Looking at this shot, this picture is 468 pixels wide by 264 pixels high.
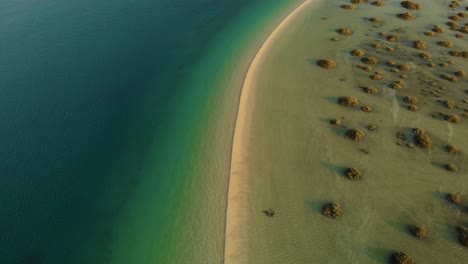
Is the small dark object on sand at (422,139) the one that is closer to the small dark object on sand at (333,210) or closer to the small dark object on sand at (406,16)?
the small dark object on sand at (333,210)

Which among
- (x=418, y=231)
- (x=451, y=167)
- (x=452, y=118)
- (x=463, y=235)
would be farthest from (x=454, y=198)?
(x=452, y=118)

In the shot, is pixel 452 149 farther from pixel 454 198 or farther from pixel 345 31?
pixel 345 31

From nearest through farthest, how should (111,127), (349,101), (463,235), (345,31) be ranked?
(463,235)
(111,127)
(349,101)
(345,31)

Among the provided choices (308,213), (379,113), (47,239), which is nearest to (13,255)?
(47,239)

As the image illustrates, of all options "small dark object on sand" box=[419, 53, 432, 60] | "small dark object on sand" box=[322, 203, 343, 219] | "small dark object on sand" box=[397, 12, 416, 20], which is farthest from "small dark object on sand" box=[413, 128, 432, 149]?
"small dark object on sand" box=[397, 12, 416, 20]

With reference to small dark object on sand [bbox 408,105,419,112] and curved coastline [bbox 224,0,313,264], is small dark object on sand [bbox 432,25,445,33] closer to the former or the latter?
small dark object on sand [bbox 408,105,419,112]
